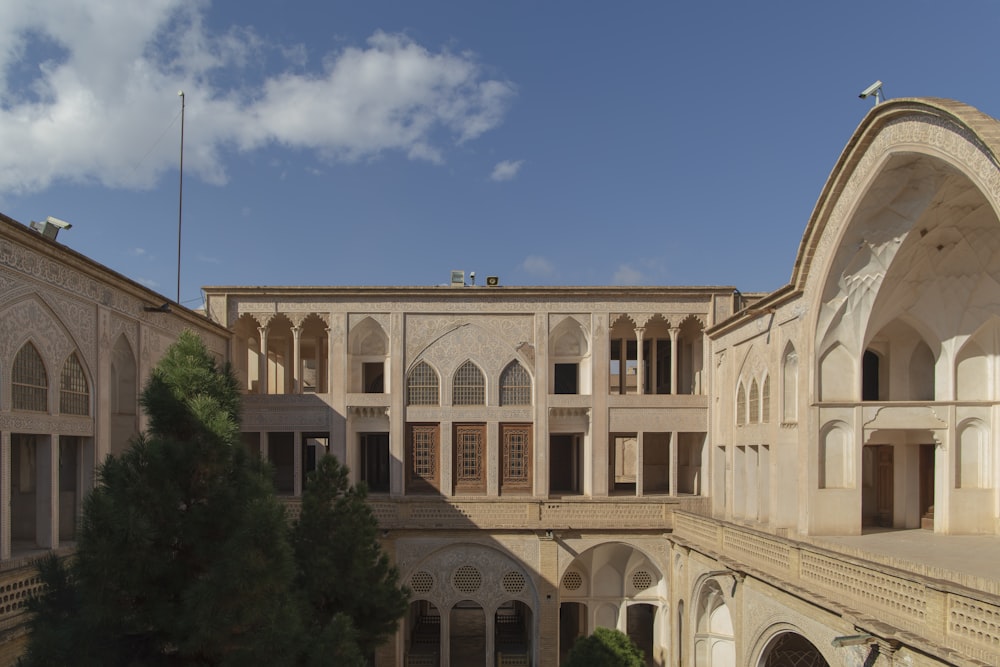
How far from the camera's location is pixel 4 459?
939cm

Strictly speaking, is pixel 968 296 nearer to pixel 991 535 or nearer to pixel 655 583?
pixel 991 535

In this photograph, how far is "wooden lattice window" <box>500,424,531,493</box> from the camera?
57.5ft

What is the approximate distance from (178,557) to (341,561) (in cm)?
347

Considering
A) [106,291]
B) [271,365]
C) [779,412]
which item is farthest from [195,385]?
[271,365]

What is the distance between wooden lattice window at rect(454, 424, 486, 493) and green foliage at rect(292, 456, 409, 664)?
7509mm

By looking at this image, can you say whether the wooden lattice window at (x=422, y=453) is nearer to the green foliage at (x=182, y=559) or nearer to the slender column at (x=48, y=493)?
the slender column at (x=48, y=493)

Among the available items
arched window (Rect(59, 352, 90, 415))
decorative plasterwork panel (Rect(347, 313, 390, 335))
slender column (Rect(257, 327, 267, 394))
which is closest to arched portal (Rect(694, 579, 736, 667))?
decorative plasterwork panel (Rect(347, 313, 390, 335))

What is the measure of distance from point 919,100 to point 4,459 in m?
11.3

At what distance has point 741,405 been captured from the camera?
51.3ft

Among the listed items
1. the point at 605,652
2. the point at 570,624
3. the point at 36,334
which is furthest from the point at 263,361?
the point at 570,624

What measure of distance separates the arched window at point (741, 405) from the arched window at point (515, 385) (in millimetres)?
4427

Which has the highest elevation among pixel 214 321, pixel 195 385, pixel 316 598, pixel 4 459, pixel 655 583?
pixel 214 321

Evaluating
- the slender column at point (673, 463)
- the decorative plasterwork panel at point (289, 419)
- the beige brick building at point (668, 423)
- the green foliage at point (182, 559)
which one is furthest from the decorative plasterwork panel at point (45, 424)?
the slender column at point (673, 463)

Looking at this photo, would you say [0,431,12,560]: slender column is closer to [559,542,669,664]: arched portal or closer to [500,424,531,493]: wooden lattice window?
[500,424,531,493]: wooden lattice window
